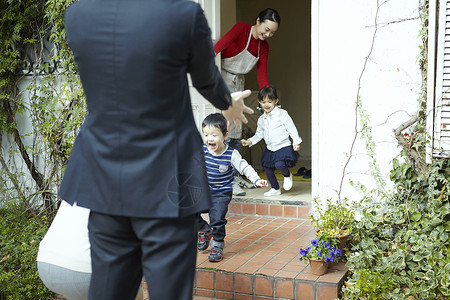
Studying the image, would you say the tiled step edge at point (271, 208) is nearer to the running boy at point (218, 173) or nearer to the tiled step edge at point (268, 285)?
the running boy at point (218, 173)

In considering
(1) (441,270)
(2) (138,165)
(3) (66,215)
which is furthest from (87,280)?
(1) (441,270)

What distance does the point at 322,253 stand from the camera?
3.35 m

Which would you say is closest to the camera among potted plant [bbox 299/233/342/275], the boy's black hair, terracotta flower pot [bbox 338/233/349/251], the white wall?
potted plant [bbox 299/233/342/275]

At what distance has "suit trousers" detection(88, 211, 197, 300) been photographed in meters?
1.67

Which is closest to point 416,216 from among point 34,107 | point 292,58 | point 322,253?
point 322,253

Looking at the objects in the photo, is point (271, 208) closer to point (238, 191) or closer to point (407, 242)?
point (238, 191)

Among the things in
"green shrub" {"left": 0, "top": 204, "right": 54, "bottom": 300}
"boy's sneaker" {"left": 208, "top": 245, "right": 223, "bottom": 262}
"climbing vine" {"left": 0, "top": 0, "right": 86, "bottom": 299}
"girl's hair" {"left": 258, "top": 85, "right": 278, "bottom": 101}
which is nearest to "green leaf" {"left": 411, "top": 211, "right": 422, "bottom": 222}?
"boy's sneaker" {"left": 208, "top": 245, "right": 223, "bottom": 262}

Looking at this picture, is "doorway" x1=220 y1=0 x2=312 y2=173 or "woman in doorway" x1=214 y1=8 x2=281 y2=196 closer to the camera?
"woman in doorway" x1=214 y1=8 x2=281 y2=196

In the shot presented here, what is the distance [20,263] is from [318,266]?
2.30 m

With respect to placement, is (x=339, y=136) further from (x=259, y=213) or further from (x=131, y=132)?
(x=131, y=132)

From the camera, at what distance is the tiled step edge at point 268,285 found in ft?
10.7

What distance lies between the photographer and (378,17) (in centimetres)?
393

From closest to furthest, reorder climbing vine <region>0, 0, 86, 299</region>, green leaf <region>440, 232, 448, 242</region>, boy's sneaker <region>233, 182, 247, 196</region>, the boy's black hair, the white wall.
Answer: green leaf <region>440, 232, 448, 242</region> → the boy's black hair → the white wall → climbing vine <region>0, 0, 86, 299</region> → boy's sneaker <region>233, 182, 247, 196</region>

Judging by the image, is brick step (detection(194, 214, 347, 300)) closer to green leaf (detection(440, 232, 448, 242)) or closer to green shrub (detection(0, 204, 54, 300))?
green leaf (detection(440, 232, 448, 242))
